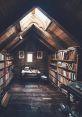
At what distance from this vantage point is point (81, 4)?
507 cm

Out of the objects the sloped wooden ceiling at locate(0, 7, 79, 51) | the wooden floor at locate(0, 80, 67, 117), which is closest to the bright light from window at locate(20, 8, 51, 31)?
the sloped wooden ceiling at locate(0, 7, 79, 51)

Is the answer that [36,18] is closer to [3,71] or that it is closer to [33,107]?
[3,71]

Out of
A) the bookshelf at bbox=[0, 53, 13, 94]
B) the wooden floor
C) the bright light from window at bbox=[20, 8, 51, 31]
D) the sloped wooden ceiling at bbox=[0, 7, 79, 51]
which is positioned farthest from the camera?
the bookshelf at bbox=[0, 53, 13, 94]

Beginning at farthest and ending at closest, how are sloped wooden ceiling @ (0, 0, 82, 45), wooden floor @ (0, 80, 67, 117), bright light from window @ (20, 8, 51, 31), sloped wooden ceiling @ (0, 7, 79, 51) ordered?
1. bright light from window @ (20, 8, 51, 31)
2. sloped wooden ceiling @ (0, 7, 79, 51)
3. wooden floor @ (0, 80, 67, 117)
4. sloped wooden ceiling @ (0, 0, 82, 45)

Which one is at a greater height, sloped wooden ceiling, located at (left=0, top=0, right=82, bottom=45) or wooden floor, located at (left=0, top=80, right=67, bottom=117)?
sloped wooden ceiling, located at (left=0, top=0, right=82, bottom=45)

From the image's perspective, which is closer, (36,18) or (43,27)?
(36,18)

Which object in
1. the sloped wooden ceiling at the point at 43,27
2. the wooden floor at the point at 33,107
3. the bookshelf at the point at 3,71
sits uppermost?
the sloped wooden ceiling at the point at 43,27

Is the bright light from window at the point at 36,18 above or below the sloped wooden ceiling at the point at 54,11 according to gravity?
above

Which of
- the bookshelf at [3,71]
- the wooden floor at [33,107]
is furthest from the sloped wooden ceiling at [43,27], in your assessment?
the wooden floor at [33,107]

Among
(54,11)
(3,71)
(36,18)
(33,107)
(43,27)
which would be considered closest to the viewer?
(54,11)

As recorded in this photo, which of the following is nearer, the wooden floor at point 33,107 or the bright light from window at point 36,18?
the wooden floor at point 33,107

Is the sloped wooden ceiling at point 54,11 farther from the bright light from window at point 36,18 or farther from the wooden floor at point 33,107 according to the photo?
the wooden floor at point 33,107

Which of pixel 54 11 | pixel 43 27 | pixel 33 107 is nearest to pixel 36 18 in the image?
pixel 43 27

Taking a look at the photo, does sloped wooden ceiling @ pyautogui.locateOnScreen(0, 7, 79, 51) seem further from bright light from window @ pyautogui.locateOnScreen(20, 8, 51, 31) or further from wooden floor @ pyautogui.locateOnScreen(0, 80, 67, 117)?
wooden floor @ pyautogui.locateOnScreen(0, 80, 67, 117)
